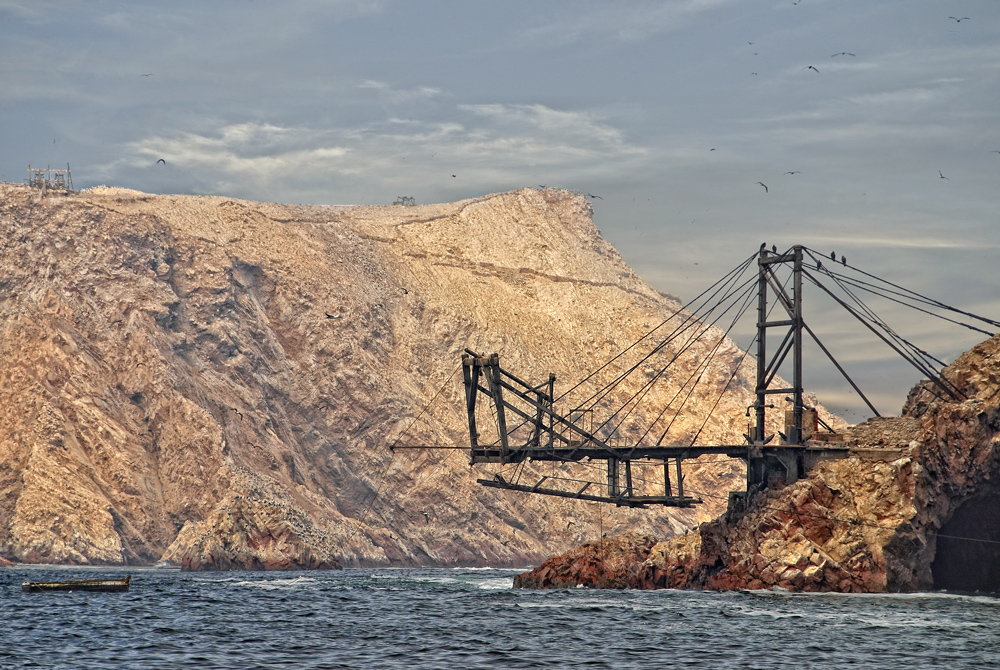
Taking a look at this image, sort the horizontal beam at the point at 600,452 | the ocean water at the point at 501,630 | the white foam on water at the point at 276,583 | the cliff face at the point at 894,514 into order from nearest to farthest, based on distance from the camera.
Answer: the ocean water at the point at 501,630
the cliff face at the point at 894,514
the horizontal beam at the point at 600,452
the white foam on water at the point at 276,583

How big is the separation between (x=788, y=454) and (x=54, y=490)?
247 feet

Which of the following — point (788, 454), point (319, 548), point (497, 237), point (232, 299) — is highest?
point (497, 237)

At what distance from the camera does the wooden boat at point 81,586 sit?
66.4 meters

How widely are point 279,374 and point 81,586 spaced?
69444 millimetres

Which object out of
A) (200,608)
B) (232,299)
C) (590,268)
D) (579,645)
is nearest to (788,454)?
(579,645)

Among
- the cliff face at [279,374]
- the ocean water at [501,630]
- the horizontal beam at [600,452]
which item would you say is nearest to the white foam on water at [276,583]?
the ocean water at [501,630]

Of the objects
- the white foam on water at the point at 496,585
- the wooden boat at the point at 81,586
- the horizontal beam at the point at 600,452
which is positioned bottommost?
the white foam on water at the point at 496,585

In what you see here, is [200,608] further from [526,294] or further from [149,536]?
[526,294]

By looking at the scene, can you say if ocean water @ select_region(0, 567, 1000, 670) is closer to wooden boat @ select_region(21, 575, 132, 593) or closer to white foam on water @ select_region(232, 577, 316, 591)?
wooden boat @ select_region(21, 575, 132, 593)

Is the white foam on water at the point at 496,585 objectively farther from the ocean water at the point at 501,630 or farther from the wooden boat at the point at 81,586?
the wooden boat at the point at 81,586

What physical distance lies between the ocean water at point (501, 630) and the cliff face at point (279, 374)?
1767 inches

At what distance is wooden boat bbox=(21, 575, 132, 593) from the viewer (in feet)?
218

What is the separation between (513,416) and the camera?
14375 cm

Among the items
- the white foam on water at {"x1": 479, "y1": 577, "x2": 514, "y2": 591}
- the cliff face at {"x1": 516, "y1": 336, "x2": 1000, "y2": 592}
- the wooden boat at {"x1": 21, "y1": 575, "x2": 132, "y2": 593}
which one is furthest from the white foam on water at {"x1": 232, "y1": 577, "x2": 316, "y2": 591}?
the cliff face at {"x1": 516, "y1": 336, "x2": 1000, "y2": 592}
